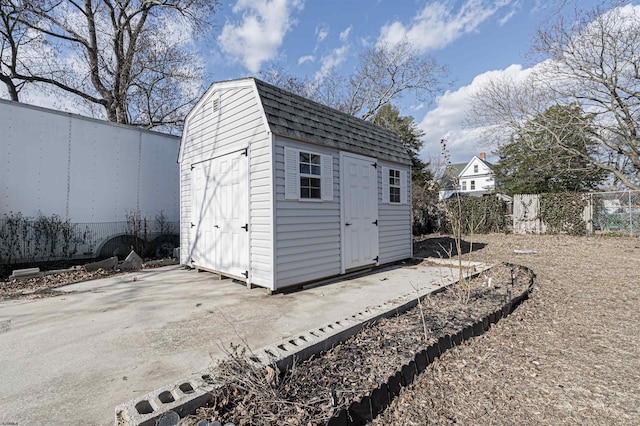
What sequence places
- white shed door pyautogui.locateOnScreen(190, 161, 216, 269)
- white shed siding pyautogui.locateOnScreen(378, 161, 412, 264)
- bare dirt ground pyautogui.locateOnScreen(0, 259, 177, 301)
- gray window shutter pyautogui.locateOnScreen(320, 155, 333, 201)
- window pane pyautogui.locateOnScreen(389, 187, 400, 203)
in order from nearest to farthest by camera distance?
1. bare dirt ground pyautogui.locateOnScreen(0, 259, 177, 301)
2. gray window shutter pyautogui.locateOnScreen(320, 155, 333, 201)
3. white shed door pyautogui.locateOnScreen(190, 161, 216, 269)
4. white shed siding pyautogui.locateOnScreen(378, 161, 412, 264)
5. window pane pyautogui.locateOnScreen(389, 187, 400, 203)

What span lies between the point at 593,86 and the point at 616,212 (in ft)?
18.5

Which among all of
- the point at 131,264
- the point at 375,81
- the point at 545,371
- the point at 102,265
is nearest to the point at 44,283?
the point at 102,265

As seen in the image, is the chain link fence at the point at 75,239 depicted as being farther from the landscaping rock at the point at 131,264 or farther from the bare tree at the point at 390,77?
the bare tree at the point at 390,77

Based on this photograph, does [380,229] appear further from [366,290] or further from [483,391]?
[483,391]

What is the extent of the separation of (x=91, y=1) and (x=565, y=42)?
19.9 m

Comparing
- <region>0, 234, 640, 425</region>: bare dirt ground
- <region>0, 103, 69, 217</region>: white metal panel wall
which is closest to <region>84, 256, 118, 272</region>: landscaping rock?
<region>0, 103, 69, 217</region>: white metal panel wall

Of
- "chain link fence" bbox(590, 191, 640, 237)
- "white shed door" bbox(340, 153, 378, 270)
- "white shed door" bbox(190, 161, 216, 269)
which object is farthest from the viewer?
"chain link fence" bbox(590, 191, 640, 237)

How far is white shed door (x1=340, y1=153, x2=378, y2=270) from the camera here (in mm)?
5574

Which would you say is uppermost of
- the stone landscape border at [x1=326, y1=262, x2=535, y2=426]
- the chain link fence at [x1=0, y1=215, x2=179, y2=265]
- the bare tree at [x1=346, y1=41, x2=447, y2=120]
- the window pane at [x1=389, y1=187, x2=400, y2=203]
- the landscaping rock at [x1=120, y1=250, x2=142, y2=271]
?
the bare tree at [x1=346, y1=41, x2=447, y2=120]

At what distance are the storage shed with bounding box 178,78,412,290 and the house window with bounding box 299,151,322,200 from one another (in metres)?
0.02

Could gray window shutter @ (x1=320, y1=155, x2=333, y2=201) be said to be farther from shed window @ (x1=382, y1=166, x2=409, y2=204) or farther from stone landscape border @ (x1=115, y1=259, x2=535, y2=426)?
stone landscape border @ (x1=115, y1=259, x2=535, y2=426)

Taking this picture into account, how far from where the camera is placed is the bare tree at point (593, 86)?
38.0 feet

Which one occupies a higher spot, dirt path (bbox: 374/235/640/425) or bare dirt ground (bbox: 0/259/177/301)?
bare dirt ground (bbox: 0/259/177/301)

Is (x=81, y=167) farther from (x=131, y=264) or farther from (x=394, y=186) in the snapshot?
(x=394, y=186)
